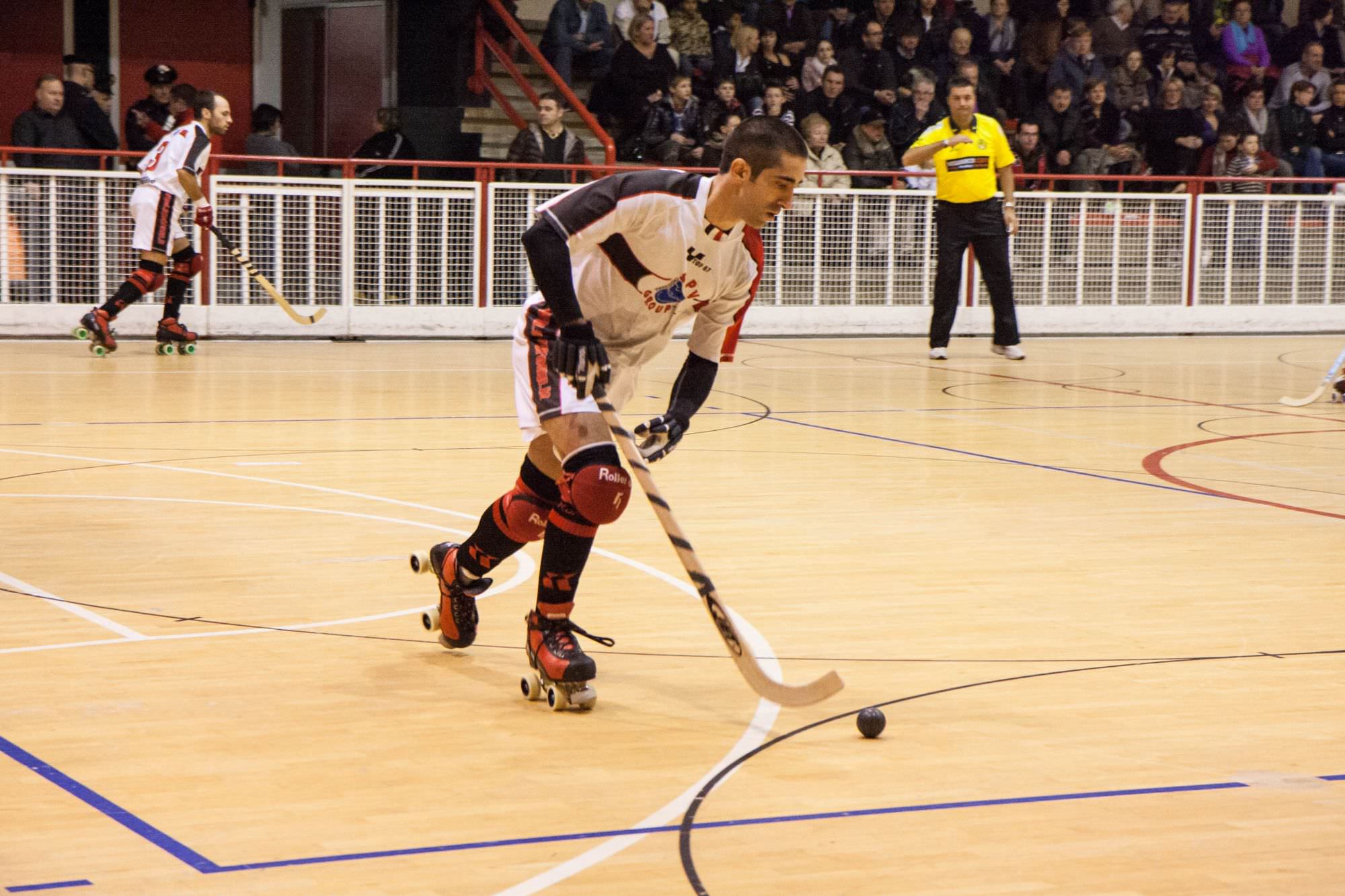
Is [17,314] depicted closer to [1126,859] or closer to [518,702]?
[518,702]

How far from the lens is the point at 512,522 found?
4566 millimetres

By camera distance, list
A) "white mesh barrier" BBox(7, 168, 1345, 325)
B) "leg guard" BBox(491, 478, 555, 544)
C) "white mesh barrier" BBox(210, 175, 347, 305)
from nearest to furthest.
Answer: "leg guard" BBox(491, 478, 555, 544) → "white mesh barrier" BBox(7, 168, 1345, 325) → "white mesh barrier" BBox(210, 175, 347, 305)

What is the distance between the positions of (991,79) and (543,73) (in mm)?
4336

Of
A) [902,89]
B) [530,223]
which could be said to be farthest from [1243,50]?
[530,223]

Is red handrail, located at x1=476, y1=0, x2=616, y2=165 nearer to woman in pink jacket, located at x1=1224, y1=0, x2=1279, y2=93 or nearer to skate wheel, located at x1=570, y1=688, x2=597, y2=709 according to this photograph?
woman in pink jacket, located at x1=1224, y1=0, x2=1279, y2=93

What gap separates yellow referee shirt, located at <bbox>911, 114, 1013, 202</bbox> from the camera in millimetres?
13203

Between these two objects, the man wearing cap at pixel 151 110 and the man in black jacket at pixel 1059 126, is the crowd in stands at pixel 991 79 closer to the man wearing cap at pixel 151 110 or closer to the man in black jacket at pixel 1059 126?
the man in black jacket at pixel 1059 126

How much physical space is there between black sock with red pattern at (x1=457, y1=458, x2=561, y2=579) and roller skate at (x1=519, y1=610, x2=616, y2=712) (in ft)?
1.09

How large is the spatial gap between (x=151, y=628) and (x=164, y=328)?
862 centimetres

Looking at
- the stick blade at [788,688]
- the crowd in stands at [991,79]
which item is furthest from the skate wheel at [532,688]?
the crowd in stands at [991,79]

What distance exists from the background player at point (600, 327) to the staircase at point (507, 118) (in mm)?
11903

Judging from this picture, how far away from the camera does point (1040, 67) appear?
60.3ft

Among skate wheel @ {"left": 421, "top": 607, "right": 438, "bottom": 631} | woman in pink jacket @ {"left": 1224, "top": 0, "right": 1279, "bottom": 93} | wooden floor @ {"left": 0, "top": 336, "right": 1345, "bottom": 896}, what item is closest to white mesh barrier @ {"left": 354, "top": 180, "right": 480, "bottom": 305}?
wooden floor @ {"left": 0, "top": 336, "right": 1345, "bottom": 896}

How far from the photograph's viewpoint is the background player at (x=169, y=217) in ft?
40.0
